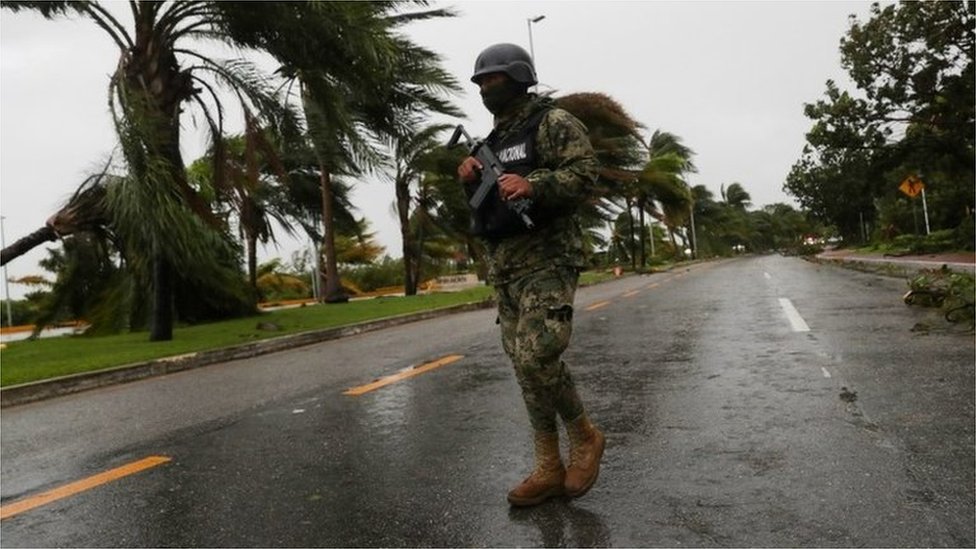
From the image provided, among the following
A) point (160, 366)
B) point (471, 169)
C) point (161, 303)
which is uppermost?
point (471, 169)

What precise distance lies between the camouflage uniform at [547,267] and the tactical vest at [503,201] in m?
0.02

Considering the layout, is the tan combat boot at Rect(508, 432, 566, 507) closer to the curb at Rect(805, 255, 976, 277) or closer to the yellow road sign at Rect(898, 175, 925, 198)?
the curb at Rect(805, 255, 976, 277)

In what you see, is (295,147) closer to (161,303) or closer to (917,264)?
(161,303)

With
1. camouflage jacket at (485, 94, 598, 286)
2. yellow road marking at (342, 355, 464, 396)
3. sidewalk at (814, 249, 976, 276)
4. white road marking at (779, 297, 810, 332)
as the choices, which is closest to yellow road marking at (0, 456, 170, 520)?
yellow road marking at (342, 355, 464, 396)

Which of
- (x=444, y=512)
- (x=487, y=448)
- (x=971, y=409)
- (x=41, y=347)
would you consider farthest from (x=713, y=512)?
(x=41, y=347)

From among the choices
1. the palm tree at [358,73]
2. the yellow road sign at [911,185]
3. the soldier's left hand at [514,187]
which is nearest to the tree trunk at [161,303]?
the palm tree at [358,73]

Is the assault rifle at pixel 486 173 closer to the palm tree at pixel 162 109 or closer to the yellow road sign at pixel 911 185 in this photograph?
the palm tree at pixel 162 109

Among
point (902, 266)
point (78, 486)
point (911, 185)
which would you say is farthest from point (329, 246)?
point (911, 185)

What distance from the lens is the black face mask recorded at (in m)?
3.04

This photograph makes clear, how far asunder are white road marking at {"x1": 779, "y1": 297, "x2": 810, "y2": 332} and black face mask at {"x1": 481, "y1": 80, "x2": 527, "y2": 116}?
5.92m

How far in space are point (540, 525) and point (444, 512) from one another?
405 millimetres

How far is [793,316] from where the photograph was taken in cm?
942

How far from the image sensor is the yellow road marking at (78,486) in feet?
10.9

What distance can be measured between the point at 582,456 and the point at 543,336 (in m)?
0.57
